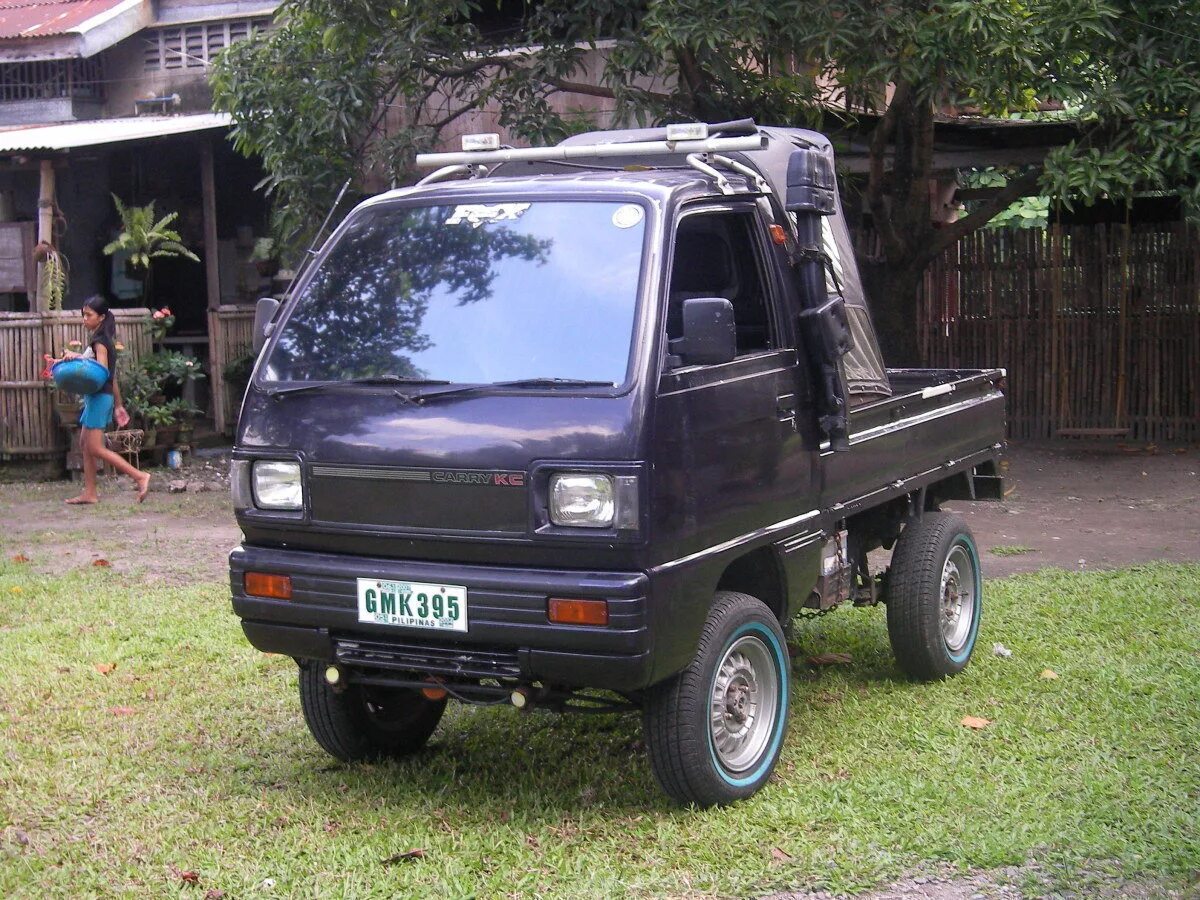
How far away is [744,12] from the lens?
999 centimetres

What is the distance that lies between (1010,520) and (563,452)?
24.3ft

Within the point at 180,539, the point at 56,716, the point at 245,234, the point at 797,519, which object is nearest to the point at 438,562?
the point at 797,519

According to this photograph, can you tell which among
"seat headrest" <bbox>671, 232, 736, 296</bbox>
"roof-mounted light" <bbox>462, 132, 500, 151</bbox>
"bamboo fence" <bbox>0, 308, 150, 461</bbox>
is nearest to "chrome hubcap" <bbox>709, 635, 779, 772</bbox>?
"seat headrest" <bbox>671, 232, 736, 296</bbox>

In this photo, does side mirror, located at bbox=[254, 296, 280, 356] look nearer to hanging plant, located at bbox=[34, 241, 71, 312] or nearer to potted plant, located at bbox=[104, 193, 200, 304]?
hanging plant, located at bbox=[34, 241, 71, 312]

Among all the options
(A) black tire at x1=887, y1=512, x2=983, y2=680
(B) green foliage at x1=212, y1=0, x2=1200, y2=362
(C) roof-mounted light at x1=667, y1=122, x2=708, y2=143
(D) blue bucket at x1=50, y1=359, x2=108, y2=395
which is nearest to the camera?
(C) roof-mounted light at x1=667, y1=122, x2=708, y2=143

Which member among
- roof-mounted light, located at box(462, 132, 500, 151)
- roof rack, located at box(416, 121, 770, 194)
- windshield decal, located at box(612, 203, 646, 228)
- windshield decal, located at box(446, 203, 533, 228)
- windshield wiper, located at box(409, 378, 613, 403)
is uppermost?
roof-mounted light, located at box(462, 132, 500, 151)

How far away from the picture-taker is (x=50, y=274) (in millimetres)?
13680

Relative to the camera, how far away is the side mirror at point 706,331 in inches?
178

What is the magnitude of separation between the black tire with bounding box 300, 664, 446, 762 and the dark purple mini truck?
1 cm

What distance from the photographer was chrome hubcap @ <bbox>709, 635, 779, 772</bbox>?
489 centimetres

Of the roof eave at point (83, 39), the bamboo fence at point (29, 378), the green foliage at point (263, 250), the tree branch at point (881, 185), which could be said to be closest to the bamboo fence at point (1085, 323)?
the tree branch at point (881, 185)

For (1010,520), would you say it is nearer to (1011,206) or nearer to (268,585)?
(268,585)

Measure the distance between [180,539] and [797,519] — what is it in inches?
252

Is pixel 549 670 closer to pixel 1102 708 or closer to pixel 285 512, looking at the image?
pixel 285 512
